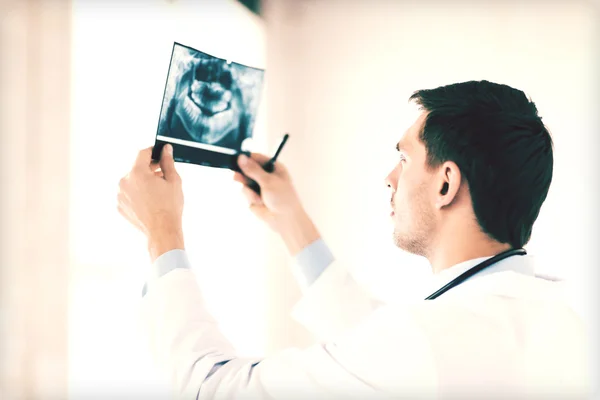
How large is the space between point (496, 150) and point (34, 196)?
3.40 feet

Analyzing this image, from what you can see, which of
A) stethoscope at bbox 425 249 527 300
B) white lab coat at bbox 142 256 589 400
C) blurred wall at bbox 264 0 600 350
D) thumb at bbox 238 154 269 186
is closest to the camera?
white lab coat at bbox 142 256 589 400

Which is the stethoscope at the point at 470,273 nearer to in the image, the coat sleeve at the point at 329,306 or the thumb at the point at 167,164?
the coat sleeve at the point at 329,306

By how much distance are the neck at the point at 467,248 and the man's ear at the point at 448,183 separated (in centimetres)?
8

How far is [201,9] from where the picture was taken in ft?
7.09

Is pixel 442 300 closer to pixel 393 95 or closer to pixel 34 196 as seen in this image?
pixel 34 196

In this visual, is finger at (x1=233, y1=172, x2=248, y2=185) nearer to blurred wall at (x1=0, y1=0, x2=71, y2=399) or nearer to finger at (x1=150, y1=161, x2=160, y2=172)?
finger at (x1=150, y1=161, x2=160, y2=172)

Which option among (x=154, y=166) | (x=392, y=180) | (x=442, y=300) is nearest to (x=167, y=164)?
(x=154, y=166)

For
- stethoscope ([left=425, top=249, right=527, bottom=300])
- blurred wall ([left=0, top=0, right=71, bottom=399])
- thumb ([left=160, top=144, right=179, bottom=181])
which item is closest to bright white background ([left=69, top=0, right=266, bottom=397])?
blurred wall ([left=0, top=0, right=71, bottom=399])

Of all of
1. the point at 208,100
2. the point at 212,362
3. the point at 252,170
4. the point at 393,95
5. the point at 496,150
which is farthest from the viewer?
the point at 393,95

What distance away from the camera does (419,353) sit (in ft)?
2.94

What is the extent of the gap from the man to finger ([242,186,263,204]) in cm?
34

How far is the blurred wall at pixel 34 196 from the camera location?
127 cm

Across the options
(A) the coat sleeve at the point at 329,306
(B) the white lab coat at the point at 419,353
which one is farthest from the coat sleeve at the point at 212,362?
(A) the coat sleeve at the point at 329,306

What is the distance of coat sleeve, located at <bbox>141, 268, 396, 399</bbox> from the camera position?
0.96 meters
